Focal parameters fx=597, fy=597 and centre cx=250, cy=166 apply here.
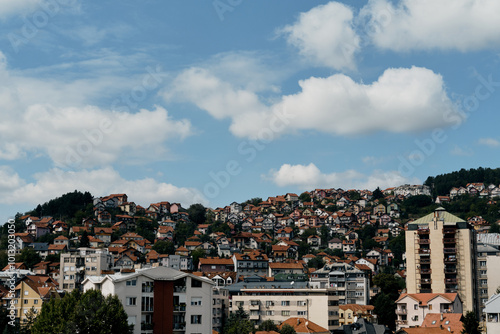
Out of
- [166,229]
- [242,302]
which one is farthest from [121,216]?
[242,302]

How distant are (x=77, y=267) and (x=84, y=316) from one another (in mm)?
55622

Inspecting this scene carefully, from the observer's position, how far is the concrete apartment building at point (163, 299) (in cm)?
5422

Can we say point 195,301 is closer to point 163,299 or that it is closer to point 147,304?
point 163,299

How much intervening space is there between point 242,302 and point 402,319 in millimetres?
22159

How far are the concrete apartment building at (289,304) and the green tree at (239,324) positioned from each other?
9.01ft

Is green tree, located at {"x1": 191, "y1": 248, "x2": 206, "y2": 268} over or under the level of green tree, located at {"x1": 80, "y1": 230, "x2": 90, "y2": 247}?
under

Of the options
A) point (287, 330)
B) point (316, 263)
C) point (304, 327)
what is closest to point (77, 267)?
point (304, 327)

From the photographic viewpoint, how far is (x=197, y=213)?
579 ft

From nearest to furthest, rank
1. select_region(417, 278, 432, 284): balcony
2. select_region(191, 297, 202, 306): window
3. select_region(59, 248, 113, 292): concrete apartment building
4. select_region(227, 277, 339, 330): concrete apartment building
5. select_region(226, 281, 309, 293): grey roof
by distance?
select_region(191, 297, 202, 306): window, select_region(227, 277, 339, 330): concrete apartment building, select_region(226, 281, 309, 293): grey roof, select_region(417, 278, 432, 284): balcony, select_region(59, 248, 113, 292): concrete apartment building

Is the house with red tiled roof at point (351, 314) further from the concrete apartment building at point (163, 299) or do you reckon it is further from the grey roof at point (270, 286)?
the concrete apartment building at point (163, 299)

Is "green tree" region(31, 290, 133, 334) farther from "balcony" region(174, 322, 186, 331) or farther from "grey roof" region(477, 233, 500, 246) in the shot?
"grey roof" region(477, 233, 500, 246)

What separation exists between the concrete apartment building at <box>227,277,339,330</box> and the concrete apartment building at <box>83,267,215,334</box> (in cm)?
2615

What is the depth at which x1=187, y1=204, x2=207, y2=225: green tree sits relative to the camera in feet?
578

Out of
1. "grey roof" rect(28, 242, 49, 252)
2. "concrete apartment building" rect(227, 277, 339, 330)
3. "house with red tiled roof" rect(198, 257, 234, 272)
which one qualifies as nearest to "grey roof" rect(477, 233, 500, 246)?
"concrete apartment building" rect(227, 277, 339, 330)
